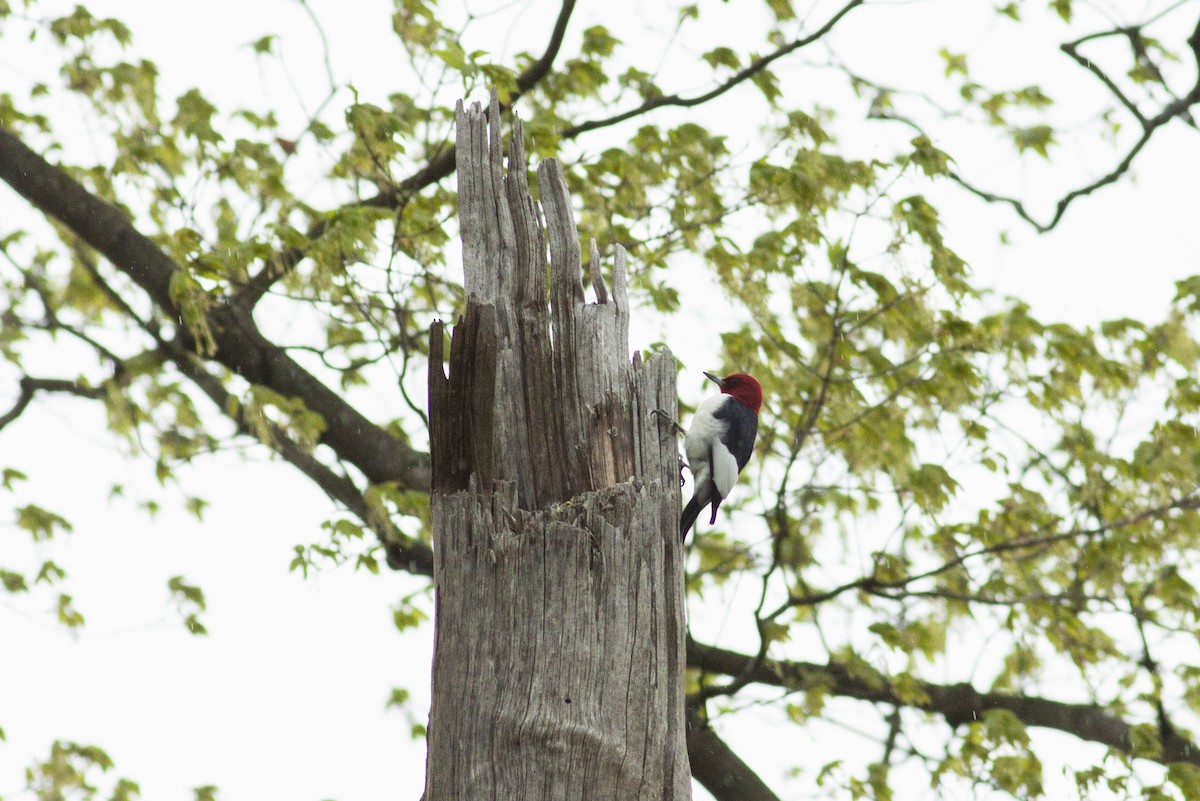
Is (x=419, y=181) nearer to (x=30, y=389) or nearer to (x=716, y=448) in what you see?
(x=716, y=448)

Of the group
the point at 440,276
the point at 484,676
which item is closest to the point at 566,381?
the point at 484,676

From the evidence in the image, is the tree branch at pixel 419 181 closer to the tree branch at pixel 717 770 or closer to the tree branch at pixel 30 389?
the tree branch at pixel 30 389

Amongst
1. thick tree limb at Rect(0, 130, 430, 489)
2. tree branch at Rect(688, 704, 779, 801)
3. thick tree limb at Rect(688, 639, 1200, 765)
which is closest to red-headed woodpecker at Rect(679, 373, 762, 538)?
tree branch at Rect(688, 704, 779, 801)

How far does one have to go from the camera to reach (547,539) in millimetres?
3295

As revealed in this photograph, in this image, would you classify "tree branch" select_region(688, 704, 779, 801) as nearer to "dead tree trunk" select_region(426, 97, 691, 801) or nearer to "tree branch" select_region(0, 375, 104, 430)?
"dead tree trunk" select_region(426, 97, 691, 801)

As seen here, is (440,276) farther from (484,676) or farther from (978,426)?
(484,676)

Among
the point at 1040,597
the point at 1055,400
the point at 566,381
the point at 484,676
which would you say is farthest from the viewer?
the point at 1055,400

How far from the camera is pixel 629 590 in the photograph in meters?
3.32

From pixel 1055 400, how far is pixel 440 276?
12.0ft

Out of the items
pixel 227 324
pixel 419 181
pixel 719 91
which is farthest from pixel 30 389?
pixel 719 91

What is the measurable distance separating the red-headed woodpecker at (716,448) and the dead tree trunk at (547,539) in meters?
1.69

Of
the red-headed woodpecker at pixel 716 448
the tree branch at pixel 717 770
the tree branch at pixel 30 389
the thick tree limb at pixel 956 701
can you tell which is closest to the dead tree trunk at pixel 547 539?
the red-headed woodpecker at pixel 716 448

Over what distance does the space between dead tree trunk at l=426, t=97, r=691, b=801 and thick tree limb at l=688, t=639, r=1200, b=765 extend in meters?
3.50

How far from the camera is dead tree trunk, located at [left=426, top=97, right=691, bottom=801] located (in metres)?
3.18
